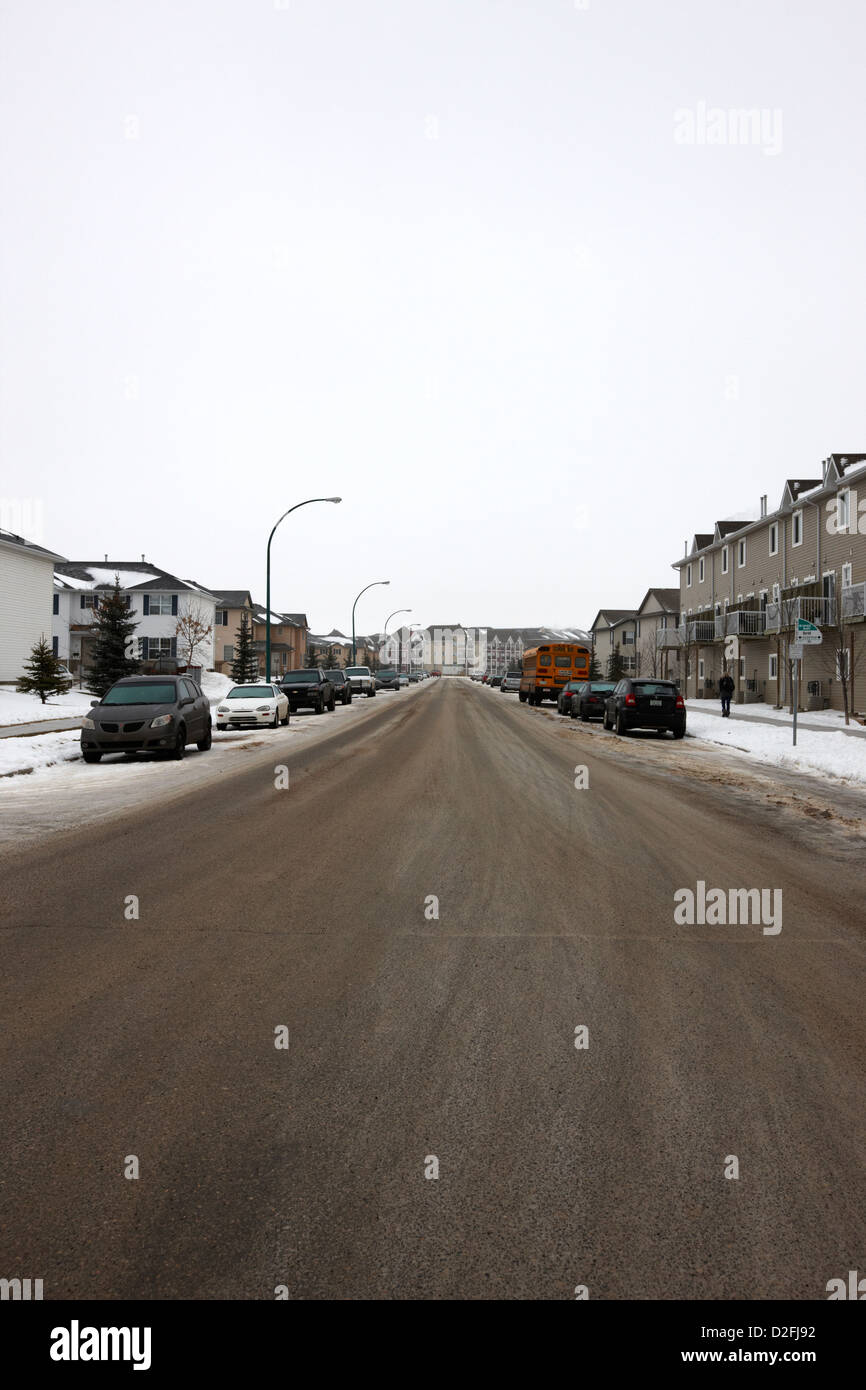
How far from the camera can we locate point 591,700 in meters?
31.2

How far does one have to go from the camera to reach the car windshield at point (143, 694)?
1722 cm

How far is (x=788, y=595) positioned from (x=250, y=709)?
80.6ft

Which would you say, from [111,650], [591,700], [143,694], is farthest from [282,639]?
[143,694]

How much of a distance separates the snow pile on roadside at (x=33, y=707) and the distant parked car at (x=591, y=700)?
16837 millimetres

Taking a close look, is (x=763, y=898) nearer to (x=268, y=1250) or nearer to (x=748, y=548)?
(x=268, y=1250)

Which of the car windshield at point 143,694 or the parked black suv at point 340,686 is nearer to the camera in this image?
the car windshield at point 143,694

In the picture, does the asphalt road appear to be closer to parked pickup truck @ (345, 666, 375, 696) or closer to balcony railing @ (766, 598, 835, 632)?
balcony railing @ (766, 598, 835, 632)

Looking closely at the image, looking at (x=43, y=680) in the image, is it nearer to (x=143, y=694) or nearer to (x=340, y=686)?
(x=340, y=686)

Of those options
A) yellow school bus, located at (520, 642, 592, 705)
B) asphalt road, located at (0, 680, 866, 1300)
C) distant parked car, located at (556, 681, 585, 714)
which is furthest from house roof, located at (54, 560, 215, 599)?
asphalt road, located at (0, 680, 866, 1300)

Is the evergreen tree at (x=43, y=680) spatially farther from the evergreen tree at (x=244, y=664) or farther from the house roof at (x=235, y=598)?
the house roof at (x=235, y=598)

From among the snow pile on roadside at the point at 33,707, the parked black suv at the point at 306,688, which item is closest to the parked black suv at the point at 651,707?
the parked black suv at the point at 306,688

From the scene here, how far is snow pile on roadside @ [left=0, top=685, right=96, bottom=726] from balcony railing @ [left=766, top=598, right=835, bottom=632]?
2595 centimetres

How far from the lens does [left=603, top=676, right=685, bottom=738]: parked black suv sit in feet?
79.3
